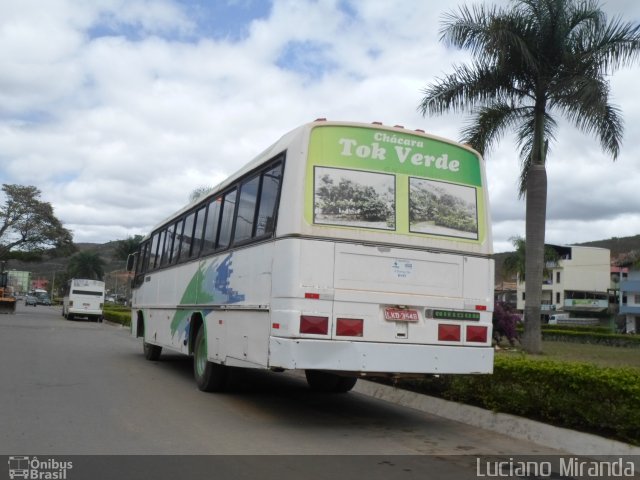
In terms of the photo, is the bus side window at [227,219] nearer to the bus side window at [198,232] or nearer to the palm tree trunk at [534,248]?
the bus side window at [198,232]

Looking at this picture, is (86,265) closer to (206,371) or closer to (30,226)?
(30,226)

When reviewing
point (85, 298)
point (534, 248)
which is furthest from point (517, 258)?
point (534, 248)

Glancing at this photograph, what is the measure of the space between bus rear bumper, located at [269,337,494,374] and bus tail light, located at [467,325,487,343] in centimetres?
13

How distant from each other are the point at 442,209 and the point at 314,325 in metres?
2.34

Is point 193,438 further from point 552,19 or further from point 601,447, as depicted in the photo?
point 552,19

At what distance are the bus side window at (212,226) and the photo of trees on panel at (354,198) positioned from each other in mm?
3300

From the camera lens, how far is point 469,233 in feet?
27.4

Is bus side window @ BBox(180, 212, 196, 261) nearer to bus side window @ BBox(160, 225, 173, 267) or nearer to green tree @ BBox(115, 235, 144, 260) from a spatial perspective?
bus side window @ BBox(160, 225, 173, 267)

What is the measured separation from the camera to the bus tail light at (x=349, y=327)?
7.36 m

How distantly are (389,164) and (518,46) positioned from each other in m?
10.8

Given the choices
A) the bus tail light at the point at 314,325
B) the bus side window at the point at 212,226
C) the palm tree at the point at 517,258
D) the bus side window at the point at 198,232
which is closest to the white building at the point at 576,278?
the palm tree at the point at 517,258

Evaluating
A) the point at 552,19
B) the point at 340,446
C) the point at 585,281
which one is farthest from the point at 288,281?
the point at 585,281

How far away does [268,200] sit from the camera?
828cm

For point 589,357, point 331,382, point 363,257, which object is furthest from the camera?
point 589,357
